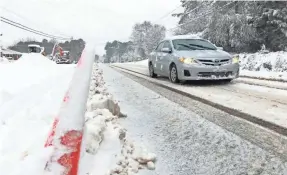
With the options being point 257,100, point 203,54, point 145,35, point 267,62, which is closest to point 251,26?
point 267,62

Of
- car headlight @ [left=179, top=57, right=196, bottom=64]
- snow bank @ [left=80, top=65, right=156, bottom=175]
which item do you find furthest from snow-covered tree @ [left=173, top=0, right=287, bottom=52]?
snow bank @ [left=80, top=65, right=156, bottom=175]

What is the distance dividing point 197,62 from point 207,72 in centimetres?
40

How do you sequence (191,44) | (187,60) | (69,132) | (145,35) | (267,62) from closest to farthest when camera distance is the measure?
(69,132), (187,60), (191,44), (267,62), (145,35)

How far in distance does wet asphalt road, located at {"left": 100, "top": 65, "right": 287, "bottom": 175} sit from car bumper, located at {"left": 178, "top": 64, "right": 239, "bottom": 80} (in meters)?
3.65

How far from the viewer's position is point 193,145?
12.8 feet

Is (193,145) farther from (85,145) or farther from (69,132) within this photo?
(69,132)

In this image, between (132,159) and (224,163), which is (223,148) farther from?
(132,159)

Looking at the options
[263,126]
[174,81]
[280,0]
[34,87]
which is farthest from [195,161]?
[280,0]

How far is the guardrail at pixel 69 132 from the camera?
2017mm

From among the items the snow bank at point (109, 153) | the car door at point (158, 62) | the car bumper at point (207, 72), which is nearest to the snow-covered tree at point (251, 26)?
the car door at point (158, 62)

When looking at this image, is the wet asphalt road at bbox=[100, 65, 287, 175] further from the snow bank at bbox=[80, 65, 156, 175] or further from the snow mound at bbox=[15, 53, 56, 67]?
the snow mound at bbox=[15, 53, 56, 67]

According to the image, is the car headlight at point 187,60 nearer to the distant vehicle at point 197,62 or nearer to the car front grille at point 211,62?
the distant vehicle at point 197,62

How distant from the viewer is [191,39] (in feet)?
38.7

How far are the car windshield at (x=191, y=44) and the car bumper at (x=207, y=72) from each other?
1.43 meters
